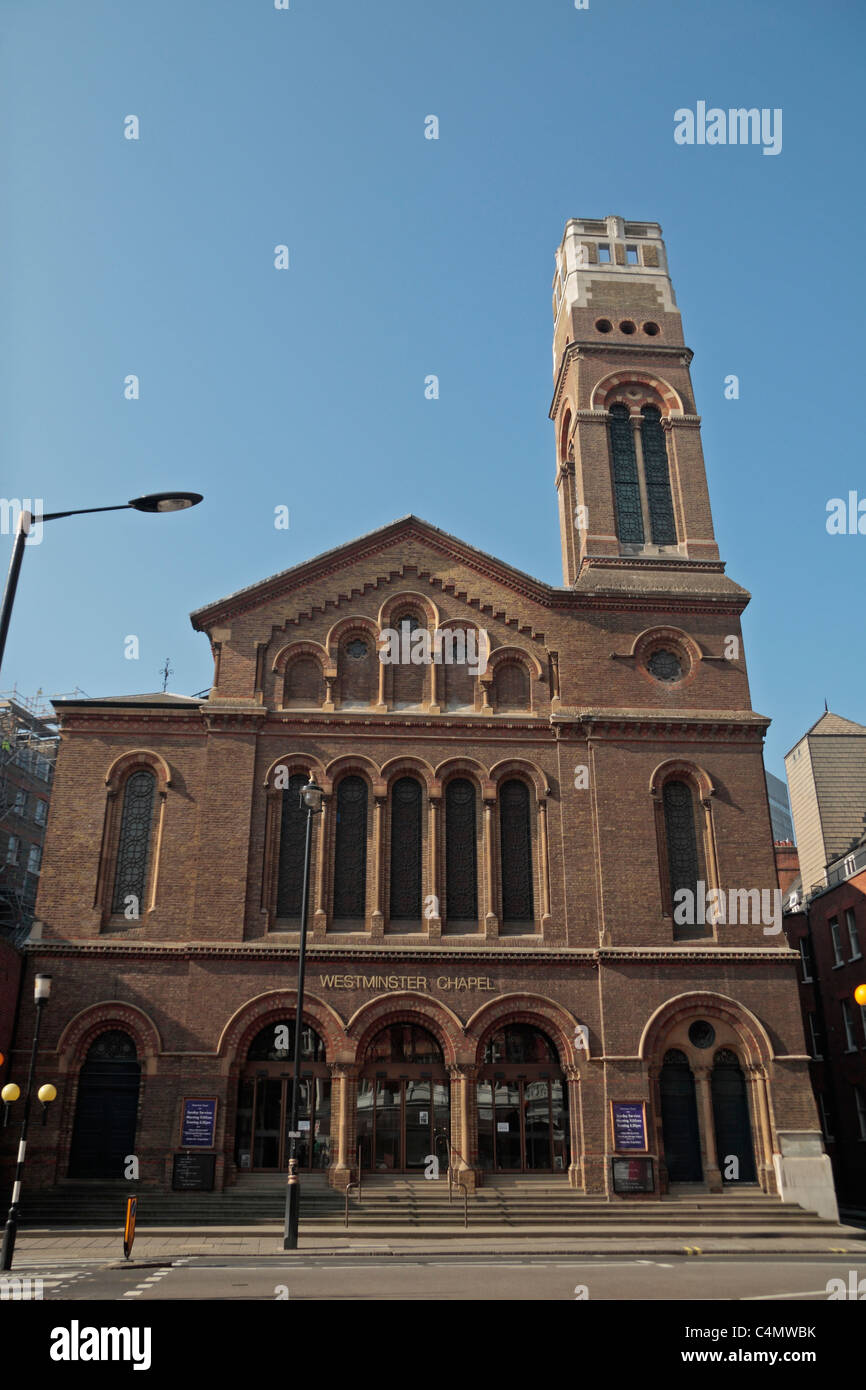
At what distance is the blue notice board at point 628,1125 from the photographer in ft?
87.8

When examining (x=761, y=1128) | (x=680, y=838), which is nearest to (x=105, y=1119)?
Answer: (x=761, y=1128)

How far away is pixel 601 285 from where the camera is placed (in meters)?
38.1

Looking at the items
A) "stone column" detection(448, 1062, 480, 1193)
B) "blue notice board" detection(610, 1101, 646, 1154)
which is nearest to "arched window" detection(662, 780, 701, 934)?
"blue notice board" detection(610, 1101, 646, 1154)

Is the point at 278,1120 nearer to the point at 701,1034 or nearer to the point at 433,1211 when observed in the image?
the point at 433,1211

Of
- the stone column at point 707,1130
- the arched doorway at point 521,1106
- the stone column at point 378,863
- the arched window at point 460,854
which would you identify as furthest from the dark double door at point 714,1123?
Answer: the stone column at point 378,863

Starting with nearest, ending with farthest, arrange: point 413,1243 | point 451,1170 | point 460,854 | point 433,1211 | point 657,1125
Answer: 1. point 413,1243
2. point 433,1211
3. point 451,1170
4. point 657,1125
5. point 460,854

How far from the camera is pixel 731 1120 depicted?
91.4 ft

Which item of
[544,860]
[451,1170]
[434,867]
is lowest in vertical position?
[451,1170]

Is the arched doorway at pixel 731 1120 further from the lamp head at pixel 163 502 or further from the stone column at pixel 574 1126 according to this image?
the lamp head at pixel 163 502

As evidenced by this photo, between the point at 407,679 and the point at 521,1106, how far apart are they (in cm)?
Answer: 1241

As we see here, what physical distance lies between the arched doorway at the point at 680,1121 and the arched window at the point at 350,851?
928 centimetres
